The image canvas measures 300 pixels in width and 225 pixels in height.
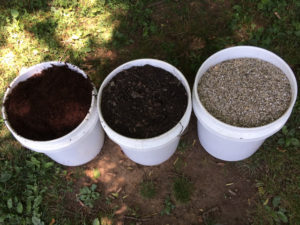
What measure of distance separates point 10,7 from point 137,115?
265 cm

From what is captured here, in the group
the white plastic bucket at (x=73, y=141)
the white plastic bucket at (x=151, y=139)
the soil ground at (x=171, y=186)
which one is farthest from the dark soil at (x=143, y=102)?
the soil ground at (x=171, y=186)

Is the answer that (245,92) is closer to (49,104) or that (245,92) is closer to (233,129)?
(233,129)

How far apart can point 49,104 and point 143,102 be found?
819 millimetres

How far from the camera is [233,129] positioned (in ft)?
7.26

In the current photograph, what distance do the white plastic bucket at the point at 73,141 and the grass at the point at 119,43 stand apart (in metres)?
0.34

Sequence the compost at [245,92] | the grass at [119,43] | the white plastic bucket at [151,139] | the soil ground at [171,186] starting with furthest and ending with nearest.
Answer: the grass at [119,43]
the soil ground at [171,186]
the compost at [245,92]
the white plastic bucket at [151,139]

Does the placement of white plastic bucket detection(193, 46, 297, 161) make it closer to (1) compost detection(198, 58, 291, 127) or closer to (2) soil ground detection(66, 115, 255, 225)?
(1) compost detection(198, 58, 291, 127)

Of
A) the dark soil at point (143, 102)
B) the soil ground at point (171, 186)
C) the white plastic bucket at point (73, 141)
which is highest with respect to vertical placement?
the dark soil at point (143, 102)

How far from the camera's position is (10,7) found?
3.76 metres

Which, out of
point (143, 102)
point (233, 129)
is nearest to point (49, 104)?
point (143, 102)

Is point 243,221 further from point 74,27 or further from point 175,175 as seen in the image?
point 74,27

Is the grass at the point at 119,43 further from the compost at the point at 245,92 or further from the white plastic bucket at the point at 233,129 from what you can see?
the compost at the point at 245,92

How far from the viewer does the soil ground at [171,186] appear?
8.73 ft

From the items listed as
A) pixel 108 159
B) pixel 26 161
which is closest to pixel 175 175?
pixel 108 159
